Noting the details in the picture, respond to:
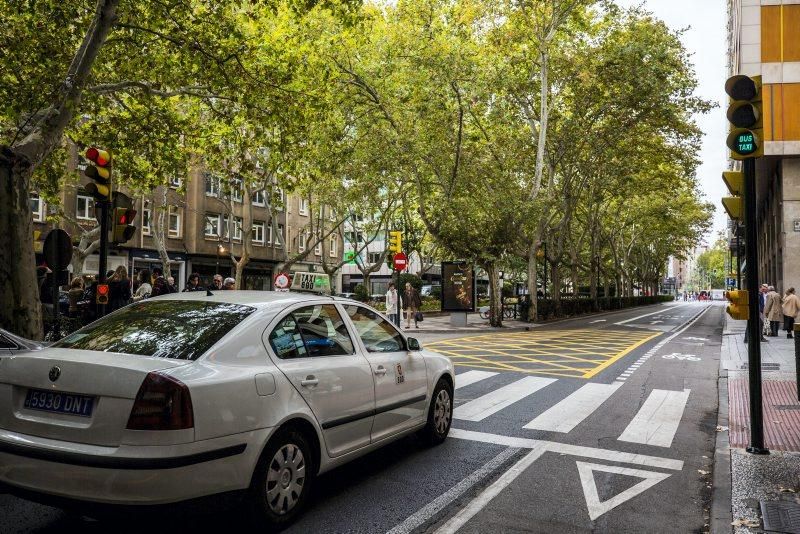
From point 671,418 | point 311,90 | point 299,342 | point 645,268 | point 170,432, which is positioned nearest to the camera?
point 170,432

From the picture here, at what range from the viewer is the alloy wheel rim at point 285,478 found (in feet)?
12.5

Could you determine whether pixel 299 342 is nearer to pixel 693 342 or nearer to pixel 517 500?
pixel 517 500

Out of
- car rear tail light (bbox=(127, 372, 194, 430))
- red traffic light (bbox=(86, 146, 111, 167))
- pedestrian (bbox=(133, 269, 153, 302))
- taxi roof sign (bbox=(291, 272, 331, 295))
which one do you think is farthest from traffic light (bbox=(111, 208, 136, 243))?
taxi roof sign (bbox=(291, 272, 331, 295))

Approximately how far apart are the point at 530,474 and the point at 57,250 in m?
6.80

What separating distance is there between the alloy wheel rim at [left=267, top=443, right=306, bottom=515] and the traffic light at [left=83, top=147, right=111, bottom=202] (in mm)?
4975

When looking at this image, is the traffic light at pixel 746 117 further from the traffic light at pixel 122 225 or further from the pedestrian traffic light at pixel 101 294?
the pedestrian traffic light at pixel 101 294

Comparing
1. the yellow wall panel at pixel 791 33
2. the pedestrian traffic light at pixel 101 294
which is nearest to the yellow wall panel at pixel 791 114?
the yellow wall panel at pixel 791 33

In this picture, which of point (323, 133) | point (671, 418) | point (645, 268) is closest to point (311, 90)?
point (323, 133)

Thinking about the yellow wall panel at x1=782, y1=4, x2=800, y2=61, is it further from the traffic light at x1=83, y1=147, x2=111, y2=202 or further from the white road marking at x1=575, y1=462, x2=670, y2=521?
the traffic light at x1=83, y1=147, x2=111, y2=202

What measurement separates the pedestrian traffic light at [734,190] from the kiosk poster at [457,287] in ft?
61.5

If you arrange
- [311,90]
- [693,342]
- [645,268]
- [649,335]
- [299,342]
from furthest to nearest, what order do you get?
[645,268], [649,335], [693,342], [311,90], [299,342]

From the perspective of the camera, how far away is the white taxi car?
326 cm

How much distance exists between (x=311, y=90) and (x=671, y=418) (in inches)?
447

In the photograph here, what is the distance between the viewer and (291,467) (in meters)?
3.96
